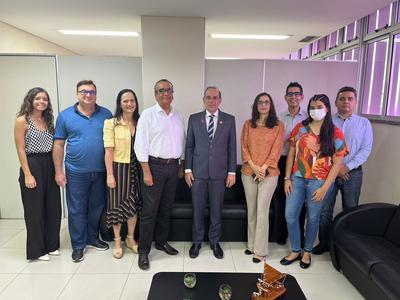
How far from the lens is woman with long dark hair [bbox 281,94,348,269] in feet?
8.54

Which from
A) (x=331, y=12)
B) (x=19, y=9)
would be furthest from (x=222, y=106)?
(x=19, y=9)

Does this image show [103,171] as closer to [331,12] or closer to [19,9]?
[19,9]

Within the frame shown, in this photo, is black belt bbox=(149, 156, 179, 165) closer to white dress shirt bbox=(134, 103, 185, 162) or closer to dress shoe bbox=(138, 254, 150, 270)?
white dress shirt bbox=(134, 103, 185, 162)

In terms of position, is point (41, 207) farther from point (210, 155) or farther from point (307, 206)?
point (307, 206)

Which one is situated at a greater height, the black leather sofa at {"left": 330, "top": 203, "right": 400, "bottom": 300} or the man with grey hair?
the man with grey hair

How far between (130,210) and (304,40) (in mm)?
4266

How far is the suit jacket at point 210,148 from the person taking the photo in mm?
2832

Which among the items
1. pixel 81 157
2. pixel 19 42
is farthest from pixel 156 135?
pixel 19 42

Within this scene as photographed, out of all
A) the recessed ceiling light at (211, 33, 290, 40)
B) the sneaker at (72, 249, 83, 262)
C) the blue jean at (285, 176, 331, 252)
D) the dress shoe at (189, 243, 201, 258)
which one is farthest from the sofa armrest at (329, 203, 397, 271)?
the recessed ceiling light at (211, 33, 290, 40)

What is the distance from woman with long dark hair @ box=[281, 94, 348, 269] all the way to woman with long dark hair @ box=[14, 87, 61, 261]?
7.69 feet

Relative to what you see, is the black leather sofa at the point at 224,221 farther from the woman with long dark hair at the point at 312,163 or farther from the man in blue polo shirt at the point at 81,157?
the man in blue polo shirt at the point at 81,157

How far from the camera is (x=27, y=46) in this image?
15.7ft

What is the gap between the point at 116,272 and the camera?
2754 millimetres

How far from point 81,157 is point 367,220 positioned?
2.76 metres
